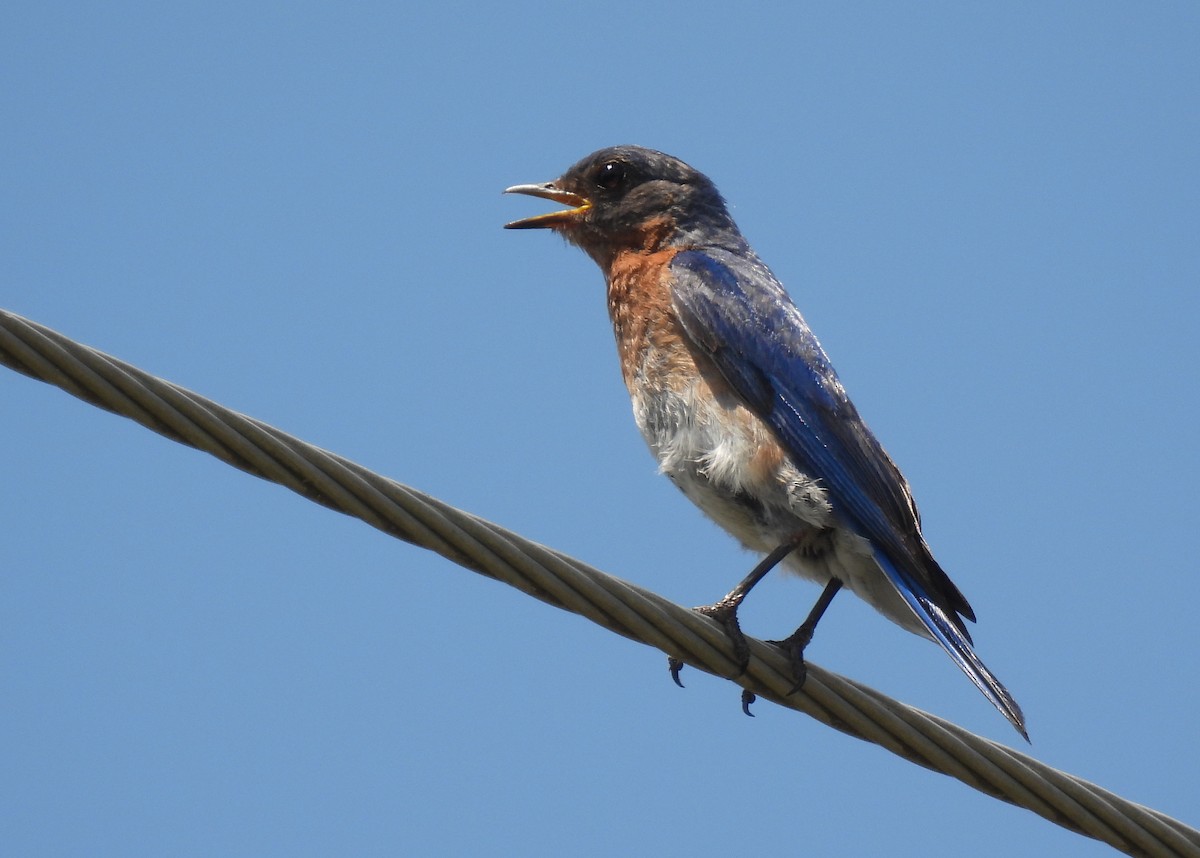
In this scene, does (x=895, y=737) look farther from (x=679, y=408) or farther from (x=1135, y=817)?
(x=679, y=408)

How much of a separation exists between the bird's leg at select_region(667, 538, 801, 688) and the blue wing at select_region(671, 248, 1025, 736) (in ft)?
0.91

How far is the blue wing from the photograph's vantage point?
511 centimetres

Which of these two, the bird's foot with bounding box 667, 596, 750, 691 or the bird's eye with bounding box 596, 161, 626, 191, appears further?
the bird's eye with bounding box 596, 161, 626, 191

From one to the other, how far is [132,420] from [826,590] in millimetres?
3005

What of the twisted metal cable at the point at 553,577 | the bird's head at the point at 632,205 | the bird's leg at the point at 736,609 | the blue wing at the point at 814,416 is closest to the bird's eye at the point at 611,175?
the bird's head at the point at 632,205

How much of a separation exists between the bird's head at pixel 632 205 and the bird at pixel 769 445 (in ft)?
1.02

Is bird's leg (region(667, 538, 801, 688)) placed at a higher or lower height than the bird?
lower

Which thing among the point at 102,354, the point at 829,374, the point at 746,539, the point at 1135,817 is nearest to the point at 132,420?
the point at 102,354

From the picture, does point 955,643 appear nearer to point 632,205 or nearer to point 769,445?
point 769,445

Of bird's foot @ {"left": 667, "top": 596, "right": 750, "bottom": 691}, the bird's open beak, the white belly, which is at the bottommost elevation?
bird's foot @ {"left": 667, "top": 596, "right": 750, "bottom": 691}

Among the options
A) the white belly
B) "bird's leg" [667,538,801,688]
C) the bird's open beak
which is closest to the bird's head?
the bird's open beak

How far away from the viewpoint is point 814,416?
5.68 metres

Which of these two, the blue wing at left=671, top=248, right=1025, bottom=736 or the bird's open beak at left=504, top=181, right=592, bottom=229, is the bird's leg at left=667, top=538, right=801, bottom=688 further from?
the bird's open beak at left=504, top=181, right=592, bottom=229

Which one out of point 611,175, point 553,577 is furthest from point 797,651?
point 611,175
